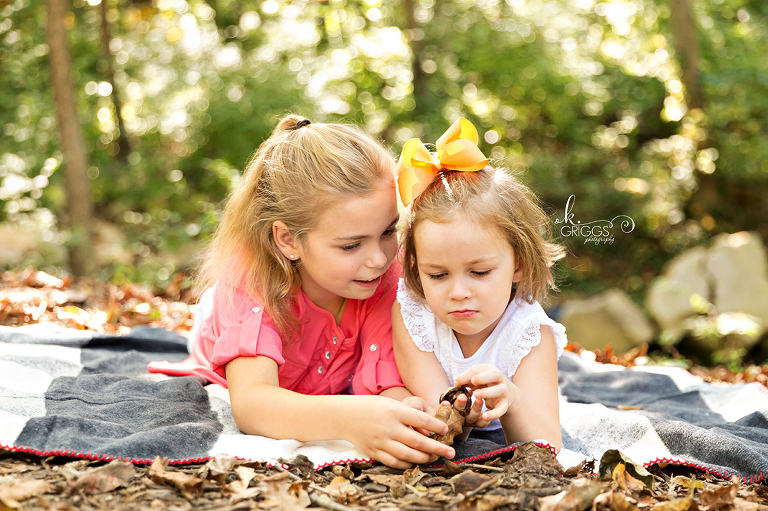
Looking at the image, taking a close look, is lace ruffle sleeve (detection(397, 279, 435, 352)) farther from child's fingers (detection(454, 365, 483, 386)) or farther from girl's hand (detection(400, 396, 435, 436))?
child's fingers (detection(454, 365, 483, 386))

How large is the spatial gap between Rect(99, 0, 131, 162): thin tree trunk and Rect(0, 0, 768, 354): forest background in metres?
0.02

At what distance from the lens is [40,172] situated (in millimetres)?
6203

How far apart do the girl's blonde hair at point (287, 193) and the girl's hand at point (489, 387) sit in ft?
2.19

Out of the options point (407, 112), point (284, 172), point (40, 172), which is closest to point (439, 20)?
point (407, 112)

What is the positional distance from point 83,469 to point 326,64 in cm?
747

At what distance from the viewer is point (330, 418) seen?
184 centimetres

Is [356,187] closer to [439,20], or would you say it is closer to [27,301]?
[27,301]

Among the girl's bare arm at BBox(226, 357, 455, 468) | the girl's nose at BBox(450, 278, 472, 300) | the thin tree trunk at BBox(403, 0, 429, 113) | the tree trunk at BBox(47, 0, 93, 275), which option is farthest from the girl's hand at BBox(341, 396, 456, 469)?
the thin tree trunk at BBox(403, 0, 429, 113)

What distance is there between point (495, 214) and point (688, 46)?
291 inches

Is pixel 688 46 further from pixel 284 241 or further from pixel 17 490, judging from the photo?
pixel 17 490

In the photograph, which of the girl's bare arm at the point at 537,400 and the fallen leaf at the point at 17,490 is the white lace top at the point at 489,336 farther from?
the fallen leaf at the point at 17,490

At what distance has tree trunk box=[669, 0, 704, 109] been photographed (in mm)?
7961

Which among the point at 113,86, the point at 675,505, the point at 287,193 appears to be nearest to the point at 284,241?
the point at 287,193

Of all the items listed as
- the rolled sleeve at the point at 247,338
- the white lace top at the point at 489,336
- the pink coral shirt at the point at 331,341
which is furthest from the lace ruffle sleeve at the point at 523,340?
the rolled sleeve at the point at 247,338
